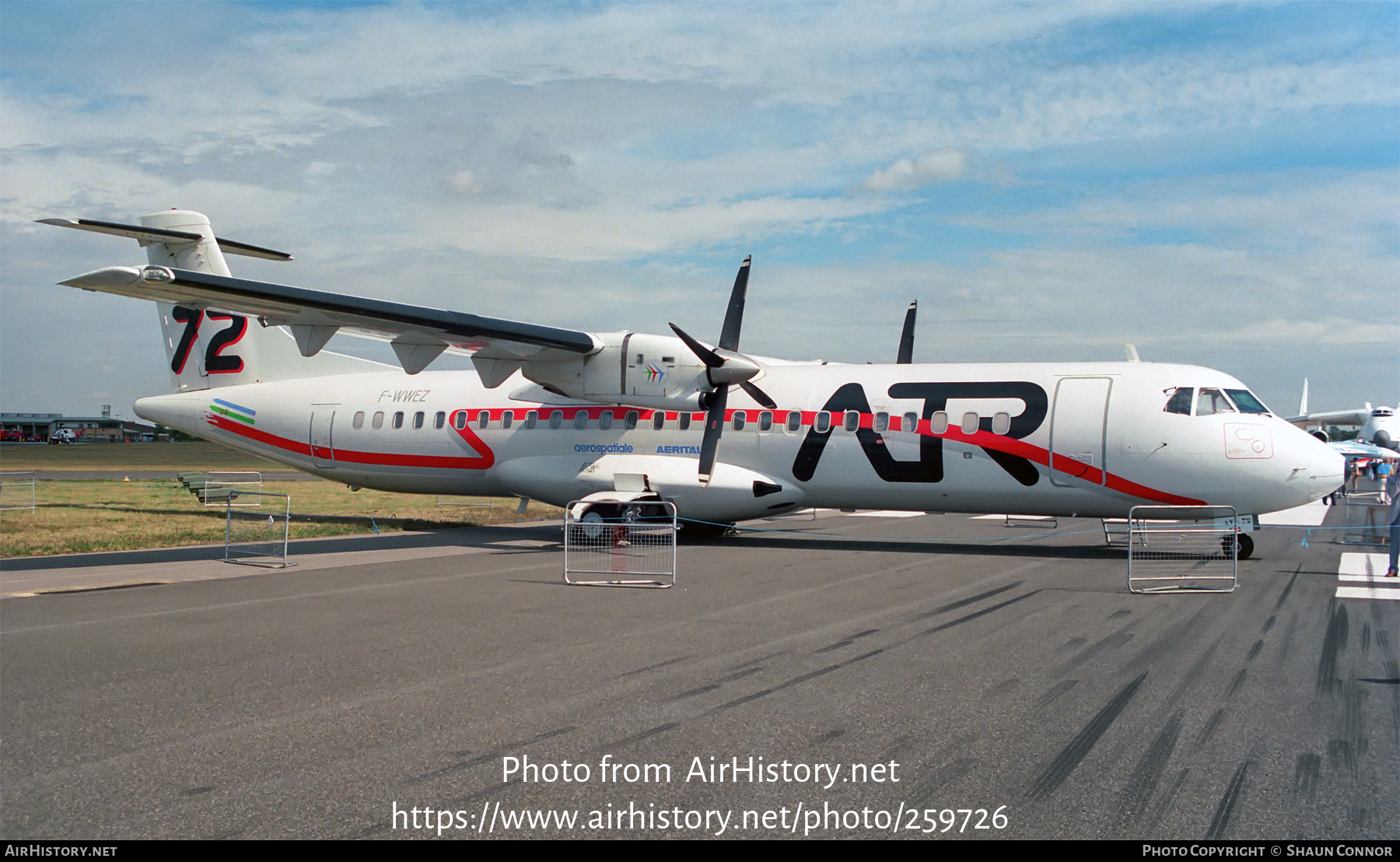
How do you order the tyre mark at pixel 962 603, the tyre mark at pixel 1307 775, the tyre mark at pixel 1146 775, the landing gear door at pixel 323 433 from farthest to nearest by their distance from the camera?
the landing gear door at pixel 323 433, the tyre mark at pixel 962 603, the tyre mark at pixel 1307 775, the tyre mark at pixel 1146 775

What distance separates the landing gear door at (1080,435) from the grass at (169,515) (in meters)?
14.0

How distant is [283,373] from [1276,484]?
21.3 m

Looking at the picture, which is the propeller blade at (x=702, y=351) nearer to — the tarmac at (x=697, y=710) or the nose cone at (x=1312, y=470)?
the tarmac at (x=697, y=710)

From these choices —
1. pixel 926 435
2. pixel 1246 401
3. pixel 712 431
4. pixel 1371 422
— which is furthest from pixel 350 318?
pixel 1371 422

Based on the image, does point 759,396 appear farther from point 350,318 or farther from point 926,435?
point 350,318

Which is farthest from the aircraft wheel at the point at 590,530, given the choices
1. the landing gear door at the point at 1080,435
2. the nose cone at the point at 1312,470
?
the nose cone at the point at 1312,470

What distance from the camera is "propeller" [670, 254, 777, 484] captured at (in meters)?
18.4

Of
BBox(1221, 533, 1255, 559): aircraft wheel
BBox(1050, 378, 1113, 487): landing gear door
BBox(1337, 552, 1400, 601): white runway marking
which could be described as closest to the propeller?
BBox(1050, 378, 1113, 487): landing gear door

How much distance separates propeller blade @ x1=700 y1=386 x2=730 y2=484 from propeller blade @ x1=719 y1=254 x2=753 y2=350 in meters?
0.99

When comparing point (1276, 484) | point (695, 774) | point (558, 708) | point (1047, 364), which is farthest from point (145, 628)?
point (1276, 484)

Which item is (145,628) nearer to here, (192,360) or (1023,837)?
(1023,837)

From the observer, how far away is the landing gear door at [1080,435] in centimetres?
1677

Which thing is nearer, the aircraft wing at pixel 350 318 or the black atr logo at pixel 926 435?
the aircraft wing at pixel 350 318

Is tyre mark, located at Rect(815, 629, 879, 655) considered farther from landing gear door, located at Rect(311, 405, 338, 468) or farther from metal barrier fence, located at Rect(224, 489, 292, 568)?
landing gear door, located at Rect(311, 405, 338, 468)
